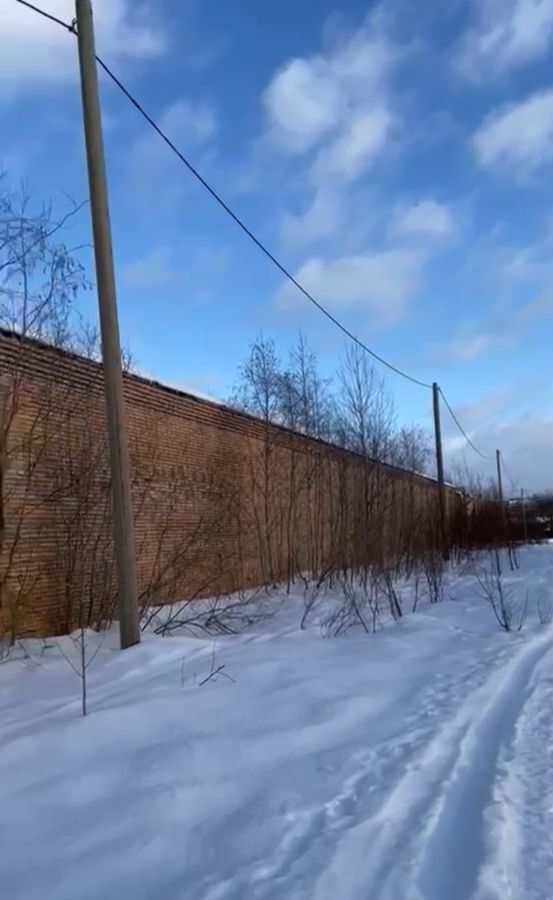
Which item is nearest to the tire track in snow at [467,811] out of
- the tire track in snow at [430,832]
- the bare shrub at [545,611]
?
the tire track in snow at [430,832]

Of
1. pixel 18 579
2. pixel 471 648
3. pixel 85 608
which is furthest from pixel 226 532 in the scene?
pixel 471 648

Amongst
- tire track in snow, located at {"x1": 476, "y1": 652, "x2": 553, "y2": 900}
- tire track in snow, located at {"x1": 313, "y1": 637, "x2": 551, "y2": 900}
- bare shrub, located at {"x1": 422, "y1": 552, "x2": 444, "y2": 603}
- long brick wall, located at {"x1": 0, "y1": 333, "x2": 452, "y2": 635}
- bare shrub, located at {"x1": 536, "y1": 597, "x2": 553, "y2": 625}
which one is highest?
long brick wall, located at {"x1": 0, "y1": 333, "x2": 452, "y2": 635}

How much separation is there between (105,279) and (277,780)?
4.91 m

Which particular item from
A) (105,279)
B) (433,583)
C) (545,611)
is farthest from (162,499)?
(545,611)

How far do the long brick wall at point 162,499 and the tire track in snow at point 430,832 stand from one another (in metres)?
5.69

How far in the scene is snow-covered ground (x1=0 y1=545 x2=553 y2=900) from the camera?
9.56 ft

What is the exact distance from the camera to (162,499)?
12156mm

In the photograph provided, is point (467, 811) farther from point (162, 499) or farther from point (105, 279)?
point (162, 499)

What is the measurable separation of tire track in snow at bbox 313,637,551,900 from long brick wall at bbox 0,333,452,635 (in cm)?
569

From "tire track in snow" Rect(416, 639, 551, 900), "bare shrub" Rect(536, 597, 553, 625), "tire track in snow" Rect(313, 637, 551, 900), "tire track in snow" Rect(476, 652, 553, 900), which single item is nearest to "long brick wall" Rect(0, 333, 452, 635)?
"bare shrub" Rect(536, 597, 553, 625)

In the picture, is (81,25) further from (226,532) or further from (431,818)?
(226,532)

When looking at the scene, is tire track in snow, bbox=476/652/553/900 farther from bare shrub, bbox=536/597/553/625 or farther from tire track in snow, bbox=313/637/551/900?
bare shrub, bbox=536/597/553/625

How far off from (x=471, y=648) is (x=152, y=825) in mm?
5254

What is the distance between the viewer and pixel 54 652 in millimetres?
7941
